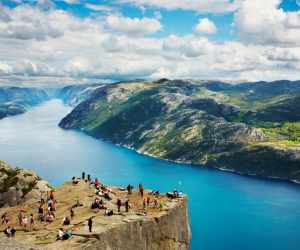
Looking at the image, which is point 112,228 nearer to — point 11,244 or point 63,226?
point 63,226

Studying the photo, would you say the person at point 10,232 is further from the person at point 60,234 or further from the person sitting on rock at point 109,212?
the person sitting on rock at point 109,212

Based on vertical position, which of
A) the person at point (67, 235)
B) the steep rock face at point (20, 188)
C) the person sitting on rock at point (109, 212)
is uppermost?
the person sitting on rock at point (109, 212)

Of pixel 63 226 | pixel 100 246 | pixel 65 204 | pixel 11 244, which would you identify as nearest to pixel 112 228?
pixel 100 246

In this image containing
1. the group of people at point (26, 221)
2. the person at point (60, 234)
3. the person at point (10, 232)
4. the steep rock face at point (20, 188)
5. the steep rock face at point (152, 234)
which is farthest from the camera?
the steep rock face at point (20, 188)

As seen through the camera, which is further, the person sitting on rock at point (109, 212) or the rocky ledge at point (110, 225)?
the person sitting on rock at point (109, 212)

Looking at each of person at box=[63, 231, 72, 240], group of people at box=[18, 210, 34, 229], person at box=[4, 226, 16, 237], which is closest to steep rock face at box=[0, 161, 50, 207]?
group of people at box=[18, 210, 34, 229]

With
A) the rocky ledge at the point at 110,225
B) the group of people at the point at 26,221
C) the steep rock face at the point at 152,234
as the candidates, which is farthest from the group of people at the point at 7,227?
the steep rock face at the point at 152,234
